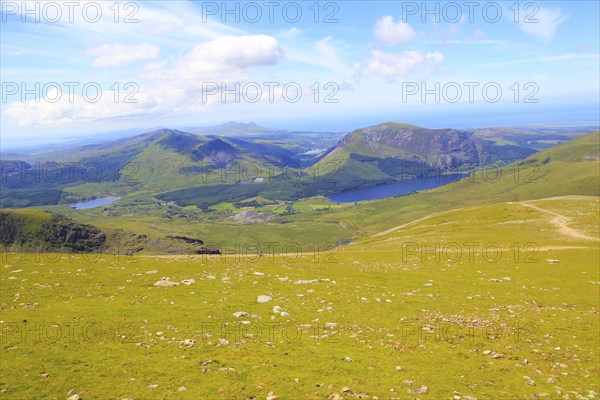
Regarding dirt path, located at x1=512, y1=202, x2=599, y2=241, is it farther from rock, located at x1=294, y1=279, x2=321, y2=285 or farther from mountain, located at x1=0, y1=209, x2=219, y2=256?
mountain, located at x1=0, y1=209, x2=219, y2=256

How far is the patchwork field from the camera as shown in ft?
58.2

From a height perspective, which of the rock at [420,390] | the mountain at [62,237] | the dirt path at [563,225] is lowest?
the mountain at [62,237]

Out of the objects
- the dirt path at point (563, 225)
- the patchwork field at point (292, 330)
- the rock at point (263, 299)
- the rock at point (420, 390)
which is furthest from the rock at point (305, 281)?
the dirt path at point (563, 225)

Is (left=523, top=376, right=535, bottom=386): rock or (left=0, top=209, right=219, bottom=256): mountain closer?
(left=523, top=376, right=535, bottom=386): rock

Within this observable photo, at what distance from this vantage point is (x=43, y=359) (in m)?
19.7

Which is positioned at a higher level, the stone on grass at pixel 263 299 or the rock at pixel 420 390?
the rock at pixel 420 390

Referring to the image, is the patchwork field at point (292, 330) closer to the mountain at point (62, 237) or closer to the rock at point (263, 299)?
the rock at point (263, 299)

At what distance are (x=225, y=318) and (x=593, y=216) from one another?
100 meters

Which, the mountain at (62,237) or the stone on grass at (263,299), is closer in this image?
the stone on grass at (263,299)

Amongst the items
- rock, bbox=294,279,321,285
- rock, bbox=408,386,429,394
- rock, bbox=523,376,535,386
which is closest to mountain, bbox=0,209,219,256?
rock, bbox=294,279,321,285

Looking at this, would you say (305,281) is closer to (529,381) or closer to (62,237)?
(529,381)

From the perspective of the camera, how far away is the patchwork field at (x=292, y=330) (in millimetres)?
17750

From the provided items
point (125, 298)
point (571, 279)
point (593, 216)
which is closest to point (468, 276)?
point (571, 279)

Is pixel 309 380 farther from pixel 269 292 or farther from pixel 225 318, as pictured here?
pixel 269 292
